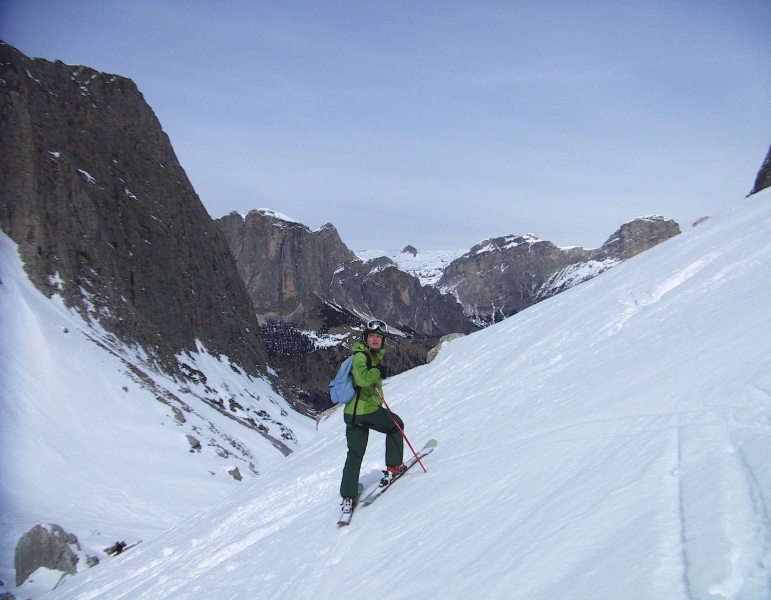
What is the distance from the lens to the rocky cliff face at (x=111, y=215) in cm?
4559

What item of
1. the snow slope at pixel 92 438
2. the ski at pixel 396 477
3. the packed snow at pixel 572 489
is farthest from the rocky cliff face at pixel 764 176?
the snow slope at pixel 92 438

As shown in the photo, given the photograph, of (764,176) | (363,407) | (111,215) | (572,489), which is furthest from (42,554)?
(111,215)

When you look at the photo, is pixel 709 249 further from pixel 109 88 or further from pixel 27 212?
pixel 109 88

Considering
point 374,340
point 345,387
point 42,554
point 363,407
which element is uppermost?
point 374,340

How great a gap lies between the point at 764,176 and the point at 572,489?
4115 cm

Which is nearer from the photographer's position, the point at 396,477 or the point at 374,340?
the point at 374,340

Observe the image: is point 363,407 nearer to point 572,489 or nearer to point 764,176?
point 572,489

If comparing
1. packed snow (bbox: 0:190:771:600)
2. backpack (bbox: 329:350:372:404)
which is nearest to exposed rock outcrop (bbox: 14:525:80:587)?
packed snow (bbox: 0:190:771:600)

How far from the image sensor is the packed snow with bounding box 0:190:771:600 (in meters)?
2.71

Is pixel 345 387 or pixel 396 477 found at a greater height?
pixel 345 387

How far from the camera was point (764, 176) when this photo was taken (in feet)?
115

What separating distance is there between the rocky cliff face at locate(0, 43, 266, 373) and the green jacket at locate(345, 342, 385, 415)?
44807 millimetres

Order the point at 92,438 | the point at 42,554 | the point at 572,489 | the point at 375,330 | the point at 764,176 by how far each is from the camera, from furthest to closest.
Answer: the point at 764,176 < the point at 92,438 < the point at 42,554 < the point at 375,330 < the point at 572,489

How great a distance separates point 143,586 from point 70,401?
28.0 m
